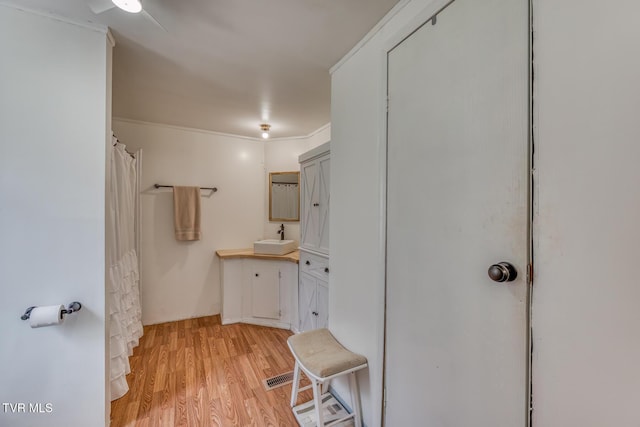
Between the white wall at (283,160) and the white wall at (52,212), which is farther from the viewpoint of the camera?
the white wall at (283,160)

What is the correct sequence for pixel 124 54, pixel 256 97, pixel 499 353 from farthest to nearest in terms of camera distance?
1. pixel 256 97
2. pixel 124 54
3. pixel 499 353

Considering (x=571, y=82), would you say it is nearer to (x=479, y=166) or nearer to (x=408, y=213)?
(x=479, y=166)

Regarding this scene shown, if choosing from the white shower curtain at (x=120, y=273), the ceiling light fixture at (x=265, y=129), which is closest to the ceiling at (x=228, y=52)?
the ceiling light fixture at (x=265, y=129)

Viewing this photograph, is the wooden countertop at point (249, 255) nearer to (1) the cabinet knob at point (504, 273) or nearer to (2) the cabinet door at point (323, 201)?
(2) the cabinet door at point (323, 201)

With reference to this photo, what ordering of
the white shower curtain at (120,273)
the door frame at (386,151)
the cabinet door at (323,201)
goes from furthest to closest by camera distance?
the cabinet door at (323,201)
the white shower curtain at (120,273)
the door frame at (386,151)

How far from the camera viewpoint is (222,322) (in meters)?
3.06

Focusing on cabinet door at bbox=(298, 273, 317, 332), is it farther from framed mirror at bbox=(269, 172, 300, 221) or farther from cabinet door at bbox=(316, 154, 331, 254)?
framed mirror at bbox=(269, 172, 300, 221)

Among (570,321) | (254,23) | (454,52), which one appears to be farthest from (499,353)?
(254,23)

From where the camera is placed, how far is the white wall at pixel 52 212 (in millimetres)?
1269

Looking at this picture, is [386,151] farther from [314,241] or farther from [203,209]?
[203,209]

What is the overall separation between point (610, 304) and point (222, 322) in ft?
10.7

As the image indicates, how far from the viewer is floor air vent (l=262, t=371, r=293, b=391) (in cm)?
196

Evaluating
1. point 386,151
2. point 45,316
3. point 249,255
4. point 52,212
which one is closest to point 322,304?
point 249,255

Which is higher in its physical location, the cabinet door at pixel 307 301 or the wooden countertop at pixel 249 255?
the wooden countertop at pixel 249 255
